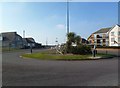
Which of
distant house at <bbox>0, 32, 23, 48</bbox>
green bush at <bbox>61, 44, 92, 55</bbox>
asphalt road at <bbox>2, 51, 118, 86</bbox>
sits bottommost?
asphalt road at <bbox>2, 51, 118, 86</bbox>

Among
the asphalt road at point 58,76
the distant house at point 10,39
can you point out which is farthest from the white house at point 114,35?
the asphalt road at point 58,76

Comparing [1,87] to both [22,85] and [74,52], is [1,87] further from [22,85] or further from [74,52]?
[74,52]

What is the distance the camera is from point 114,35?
9531 cm

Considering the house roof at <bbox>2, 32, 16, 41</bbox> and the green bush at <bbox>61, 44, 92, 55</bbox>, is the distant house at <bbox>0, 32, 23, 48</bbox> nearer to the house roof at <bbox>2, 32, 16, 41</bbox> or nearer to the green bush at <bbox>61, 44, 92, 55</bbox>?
the house roof at <bbox>2, 32, 16, 41</bbox>

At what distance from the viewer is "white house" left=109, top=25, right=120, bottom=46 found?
92531 millimetres

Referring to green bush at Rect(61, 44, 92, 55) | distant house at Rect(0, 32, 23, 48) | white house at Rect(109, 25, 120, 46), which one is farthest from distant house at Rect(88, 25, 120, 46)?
green bush at Rect(61, 44, 92, 55)

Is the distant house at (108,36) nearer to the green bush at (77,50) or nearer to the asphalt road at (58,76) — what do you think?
the green bush at (77,50)

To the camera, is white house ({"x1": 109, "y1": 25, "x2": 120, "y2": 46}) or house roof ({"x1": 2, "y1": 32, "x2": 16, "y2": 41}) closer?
white house ({"x1": 109, "y1": 25, "x2": 120, "y2": 46})

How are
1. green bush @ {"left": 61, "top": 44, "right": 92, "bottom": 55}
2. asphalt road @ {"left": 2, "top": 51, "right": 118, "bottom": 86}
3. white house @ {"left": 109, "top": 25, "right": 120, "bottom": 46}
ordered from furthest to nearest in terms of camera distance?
white house @ {"left": 109, "top": 25, "right": 120, "bottom": 46} → green bush @ {"left": 61, "top": 44, "right": 92, "bottom": 55} → asphalt road @ {"left": 2, "top": 51, "right": 118, "bottom": 86}

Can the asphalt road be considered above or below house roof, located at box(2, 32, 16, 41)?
below

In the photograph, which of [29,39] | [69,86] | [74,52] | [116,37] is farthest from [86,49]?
[29,39]

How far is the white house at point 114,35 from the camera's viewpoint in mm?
Answer: 92531

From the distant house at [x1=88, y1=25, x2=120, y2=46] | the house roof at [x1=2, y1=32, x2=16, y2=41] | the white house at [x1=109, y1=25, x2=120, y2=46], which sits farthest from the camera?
the house roof at [x1=2, y1=32, x2=16, y2=41]

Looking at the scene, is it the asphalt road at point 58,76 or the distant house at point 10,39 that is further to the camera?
the distant house at point 10,39
